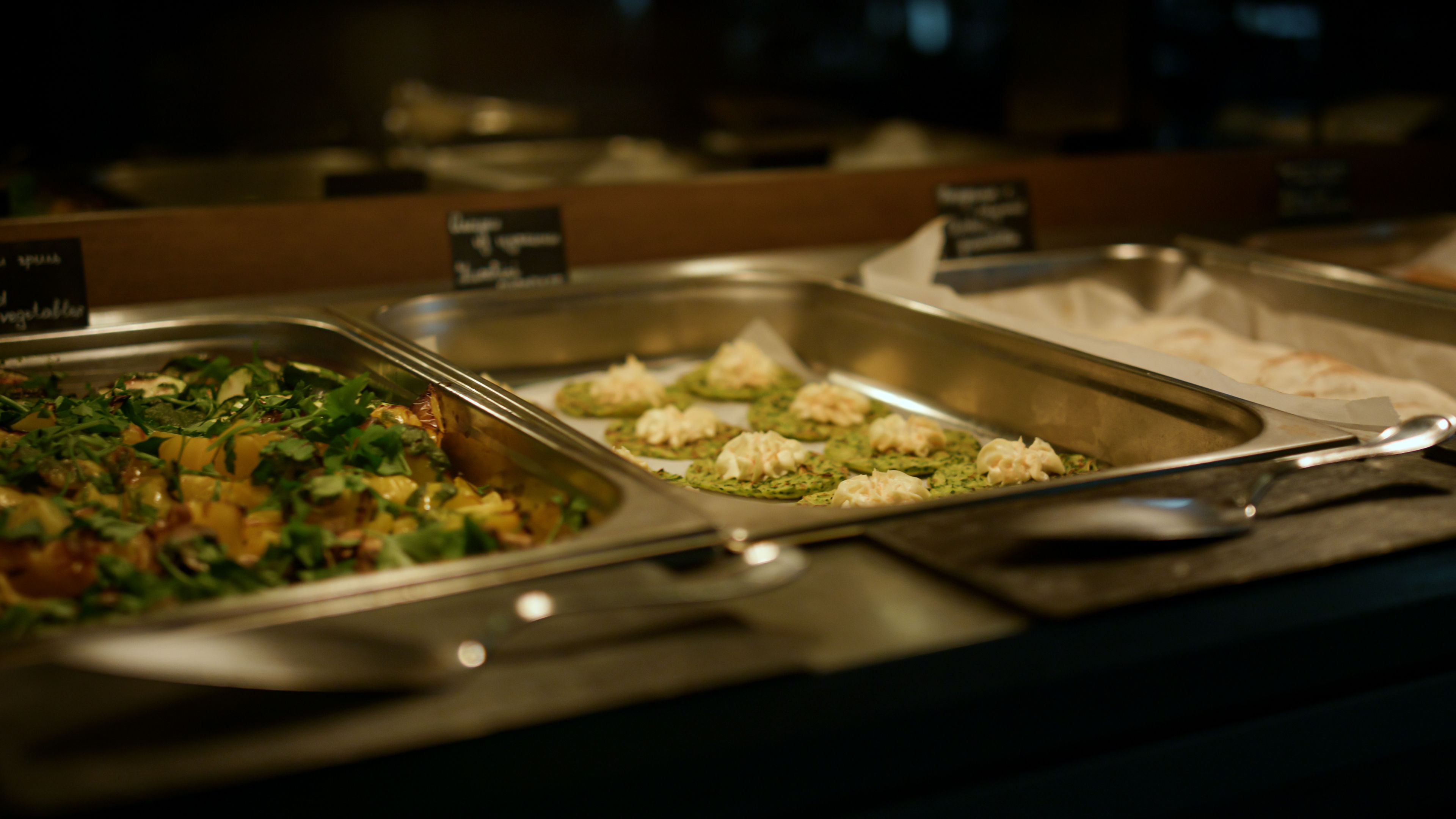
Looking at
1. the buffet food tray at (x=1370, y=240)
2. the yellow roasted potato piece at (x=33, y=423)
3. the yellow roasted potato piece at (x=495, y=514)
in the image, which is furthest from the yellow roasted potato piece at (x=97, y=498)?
the buffet food tray at (x=1370, y=240)

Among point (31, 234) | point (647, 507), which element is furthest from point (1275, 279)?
point (31, 234)

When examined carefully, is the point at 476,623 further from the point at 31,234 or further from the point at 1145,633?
the point at 31,234

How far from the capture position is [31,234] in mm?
1635

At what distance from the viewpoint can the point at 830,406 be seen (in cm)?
170

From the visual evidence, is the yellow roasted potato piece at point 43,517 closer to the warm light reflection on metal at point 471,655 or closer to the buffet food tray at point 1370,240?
the warm light reflection on metal at point 471,655

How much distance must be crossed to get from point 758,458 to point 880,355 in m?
0.51

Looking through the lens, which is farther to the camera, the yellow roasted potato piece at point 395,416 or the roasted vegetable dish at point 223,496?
the yellow roasted potato piece at point 395,416

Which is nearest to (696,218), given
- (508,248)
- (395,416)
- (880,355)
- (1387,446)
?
(508,248)

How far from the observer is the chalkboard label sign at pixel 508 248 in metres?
1.84

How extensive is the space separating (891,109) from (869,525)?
4.84m

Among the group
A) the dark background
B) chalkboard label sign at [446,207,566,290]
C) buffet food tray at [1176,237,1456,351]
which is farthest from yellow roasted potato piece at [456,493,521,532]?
the dark background

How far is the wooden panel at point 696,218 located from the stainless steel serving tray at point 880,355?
141 mm

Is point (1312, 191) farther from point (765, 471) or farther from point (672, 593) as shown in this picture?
point (672, 593)

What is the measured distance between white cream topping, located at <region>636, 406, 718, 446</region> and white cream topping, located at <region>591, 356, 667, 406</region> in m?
0.09
